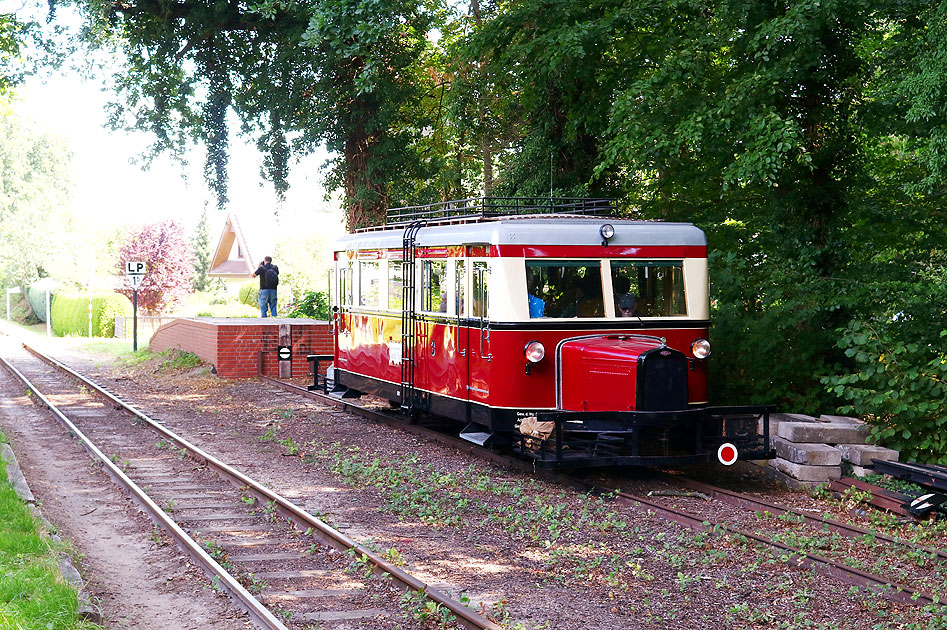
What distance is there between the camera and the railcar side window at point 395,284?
13812 mm

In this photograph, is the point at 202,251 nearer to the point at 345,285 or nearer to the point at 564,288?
the point at 345,285

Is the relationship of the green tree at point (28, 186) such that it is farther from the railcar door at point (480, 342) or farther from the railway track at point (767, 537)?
the railway track at point (767, 537)

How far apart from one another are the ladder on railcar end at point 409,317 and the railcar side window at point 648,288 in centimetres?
303

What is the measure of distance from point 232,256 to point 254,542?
191 ft

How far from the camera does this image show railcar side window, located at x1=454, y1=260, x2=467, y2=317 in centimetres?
1184

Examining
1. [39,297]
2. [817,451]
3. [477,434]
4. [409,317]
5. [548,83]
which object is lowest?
[817,451]

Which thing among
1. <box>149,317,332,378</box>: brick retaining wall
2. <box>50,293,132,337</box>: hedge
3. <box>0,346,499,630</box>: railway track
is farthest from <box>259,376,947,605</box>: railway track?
<box>50,293,132,337</box>: hedge

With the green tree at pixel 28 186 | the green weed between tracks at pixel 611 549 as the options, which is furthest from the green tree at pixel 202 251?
the green weed between tracks at pixel 611 549

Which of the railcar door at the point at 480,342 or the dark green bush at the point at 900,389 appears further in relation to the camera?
the railcar door at the point at 480,342

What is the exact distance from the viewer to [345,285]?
53.3 feet

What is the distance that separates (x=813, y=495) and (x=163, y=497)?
6.79 m

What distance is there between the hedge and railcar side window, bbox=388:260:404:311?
3035 centimetres

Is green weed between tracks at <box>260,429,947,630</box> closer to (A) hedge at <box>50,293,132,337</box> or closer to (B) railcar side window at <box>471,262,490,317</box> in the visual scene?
(B) railcar side window at <box>471,262,490,317</box>

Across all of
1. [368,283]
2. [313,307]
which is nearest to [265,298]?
[313,307]
